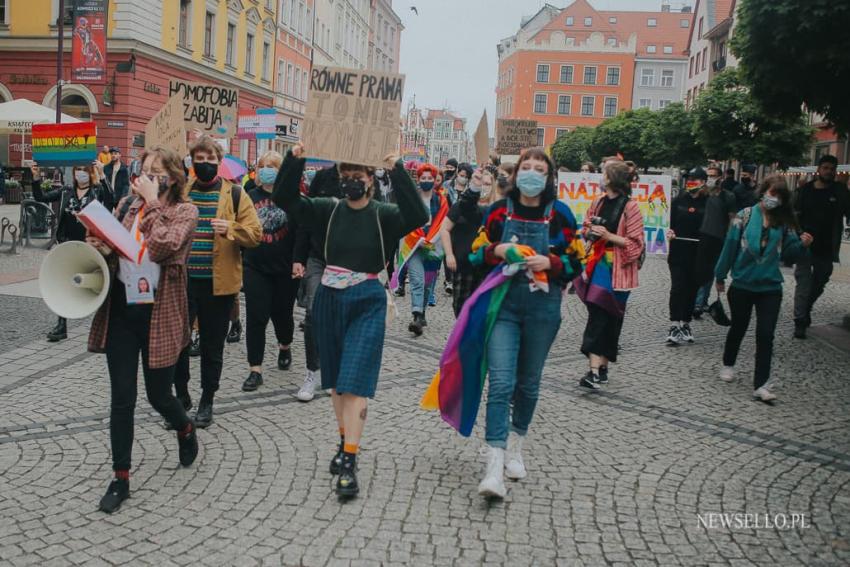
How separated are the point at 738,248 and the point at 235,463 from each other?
5023mm

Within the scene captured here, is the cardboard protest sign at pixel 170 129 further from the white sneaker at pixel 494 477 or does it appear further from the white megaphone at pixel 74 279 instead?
the white sneaker at pixel 494 477

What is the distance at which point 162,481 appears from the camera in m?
4.61

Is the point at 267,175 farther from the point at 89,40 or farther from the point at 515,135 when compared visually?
the point at 89,40

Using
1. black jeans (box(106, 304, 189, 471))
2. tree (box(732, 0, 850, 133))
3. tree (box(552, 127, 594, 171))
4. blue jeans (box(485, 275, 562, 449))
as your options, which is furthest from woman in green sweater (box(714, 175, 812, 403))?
tree (box(552, 127, 594, 171))

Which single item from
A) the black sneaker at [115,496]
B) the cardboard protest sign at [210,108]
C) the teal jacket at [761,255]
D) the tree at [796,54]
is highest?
the tree at [796,54]

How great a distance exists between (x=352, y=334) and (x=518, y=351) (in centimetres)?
100

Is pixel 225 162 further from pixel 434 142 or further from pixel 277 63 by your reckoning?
pixel 434 142

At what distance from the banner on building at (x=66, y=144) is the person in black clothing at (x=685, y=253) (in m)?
7.06

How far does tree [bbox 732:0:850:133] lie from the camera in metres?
8.91

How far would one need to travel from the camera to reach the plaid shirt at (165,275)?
4.25 metres

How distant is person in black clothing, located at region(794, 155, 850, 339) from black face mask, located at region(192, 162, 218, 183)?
7.56m

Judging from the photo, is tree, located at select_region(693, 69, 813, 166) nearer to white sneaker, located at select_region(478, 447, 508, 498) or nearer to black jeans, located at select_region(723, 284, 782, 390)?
black jeans, located at select_region(723, 284, 782, 390)

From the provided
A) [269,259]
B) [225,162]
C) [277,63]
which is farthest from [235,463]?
[277,63]

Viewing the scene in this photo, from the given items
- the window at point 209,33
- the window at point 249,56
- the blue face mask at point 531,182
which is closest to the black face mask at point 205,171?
the blue face mask at point 531,182
